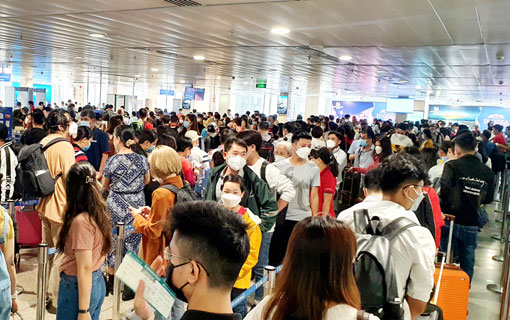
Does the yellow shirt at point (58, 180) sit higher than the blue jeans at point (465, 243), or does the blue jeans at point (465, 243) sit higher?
the yellow shirt at point (58, 180)

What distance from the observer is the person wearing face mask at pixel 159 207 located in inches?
144

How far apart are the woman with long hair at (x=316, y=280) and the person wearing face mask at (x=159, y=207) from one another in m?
2.10

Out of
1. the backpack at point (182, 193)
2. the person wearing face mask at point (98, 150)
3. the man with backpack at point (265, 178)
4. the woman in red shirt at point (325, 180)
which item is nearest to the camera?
the backpack at point (182, 193)

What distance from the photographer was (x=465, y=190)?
5027 mm

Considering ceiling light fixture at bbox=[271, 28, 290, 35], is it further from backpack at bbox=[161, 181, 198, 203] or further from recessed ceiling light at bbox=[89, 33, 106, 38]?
backpack at bbox=[161, 181, 198, 203]

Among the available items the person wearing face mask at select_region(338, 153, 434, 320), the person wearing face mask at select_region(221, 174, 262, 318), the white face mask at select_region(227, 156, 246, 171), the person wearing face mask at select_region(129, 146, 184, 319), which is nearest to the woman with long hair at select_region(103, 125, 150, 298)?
the person wearing face mask at select_region(129, 146, 184, 319)

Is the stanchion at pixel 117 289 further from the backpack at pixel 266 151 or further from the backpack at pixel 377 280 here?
the backpack at pixel 266 151

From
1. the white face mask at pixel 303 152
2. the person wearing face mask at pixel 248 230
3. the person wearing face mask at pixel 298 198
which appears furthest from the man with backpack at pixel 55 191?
the white face mask at pixel 303 152

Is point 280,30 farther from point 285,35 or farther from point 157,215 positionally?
point 157,215

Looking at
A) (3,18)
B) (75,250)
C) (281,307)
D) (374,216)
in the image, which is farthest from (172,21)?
(281,307)

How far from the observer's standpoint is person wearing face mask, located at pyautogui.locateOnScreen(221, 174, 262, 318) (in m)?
2.98

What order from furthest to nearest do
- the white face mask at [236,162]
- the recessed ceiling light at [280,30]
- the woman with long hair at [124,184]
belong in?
the recessed ceiling light at [280,30], the woman with long hair at [124,184], the white face mask at [236,162]

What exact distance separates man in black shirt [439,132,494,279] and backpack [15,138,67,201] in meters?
4.11

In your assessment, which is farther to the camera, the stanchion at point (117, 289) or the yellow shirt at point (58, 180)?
the yellow shirt at point (58, 180)
